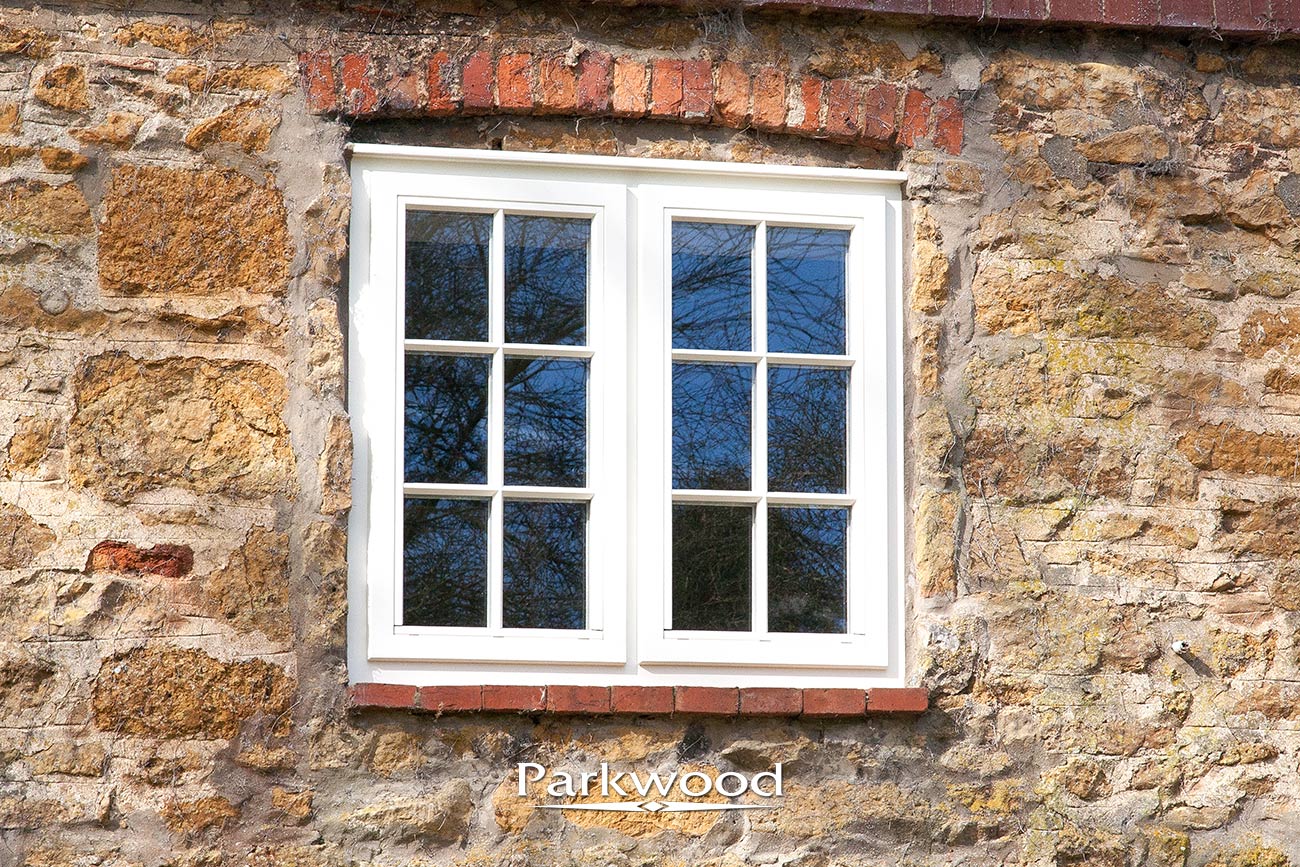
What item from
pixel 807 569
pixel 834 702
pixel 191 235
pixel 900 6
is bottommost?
pixel 834 702

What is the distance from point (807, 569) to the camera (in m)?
4.41

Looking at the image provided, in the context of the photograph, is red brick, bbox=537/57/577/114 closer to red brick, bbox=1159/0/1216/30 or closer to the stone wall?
the stone wall

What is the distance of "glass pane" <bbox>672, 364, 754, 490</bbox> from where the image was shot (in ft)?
14.5

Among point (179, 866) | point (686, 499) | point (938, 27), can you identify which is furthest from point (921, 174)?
point (179, 866)

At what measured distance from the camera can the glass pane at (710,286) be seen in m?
4.49

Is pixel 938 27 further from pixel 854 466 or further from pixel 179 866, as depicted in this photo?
pixel 179 866

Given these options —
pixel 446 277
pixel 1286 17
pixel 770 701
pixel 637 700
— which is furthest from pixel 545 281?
pixel 1286 17

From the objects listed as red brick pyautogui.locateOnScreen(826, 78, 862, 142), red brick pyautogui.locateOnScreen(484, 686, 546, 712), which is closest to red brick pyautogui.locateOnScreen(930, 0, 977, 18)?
red brick pyautogui.locateOnScreen(826, 78, 862, 142)

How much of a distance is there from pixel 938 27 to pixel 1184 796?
89.5 inches

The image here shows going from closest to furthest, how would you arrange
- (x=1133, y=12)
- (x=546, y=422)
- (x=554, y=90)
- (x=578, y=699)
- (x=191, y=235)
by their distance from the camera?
(x=578, y=699), (x=191, y=235), (x=546, y=422), (x=554, y=90), (x=1133, y=12)

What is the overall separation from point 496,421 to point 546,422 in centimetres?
14

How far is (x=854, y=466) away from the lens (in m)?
4.48

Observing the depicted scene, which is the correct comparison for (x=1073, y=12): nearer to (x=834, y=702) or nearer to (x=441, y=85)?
(x=441, y=85)

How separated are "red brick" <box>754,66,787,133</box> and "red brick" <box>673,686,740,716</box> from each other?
1579 millimetres
